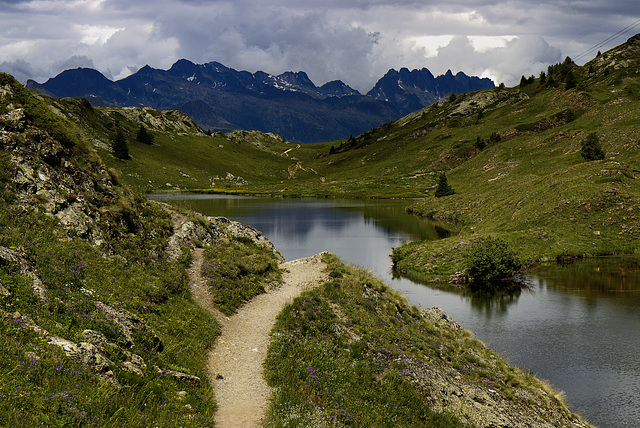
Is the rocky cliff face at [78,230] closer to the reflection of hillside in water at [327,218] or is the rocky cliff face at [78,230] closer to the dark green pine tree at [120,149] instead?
the reflection of hillside in water at [327,218]

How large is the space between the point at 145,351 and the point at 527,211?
238 ft

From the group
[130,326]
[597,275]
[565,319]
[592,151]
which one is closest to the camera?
[130,326]

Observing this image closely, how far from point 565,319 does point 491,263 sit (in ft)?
45.3

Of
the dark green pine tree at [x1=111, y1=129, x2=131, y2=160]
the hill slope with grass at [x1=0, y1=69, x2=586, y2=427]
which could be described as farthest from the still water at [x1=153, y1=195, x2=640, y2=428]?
the dark green pine tree at [x1=111, y1=129, x2=131, y2=160]

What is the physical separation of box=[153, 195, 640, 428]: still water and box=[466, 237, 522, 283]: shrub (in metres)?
3.38

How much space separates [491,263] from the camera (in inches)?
2044

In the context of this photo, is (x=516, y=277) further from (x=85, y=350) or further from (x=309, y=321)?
(x=85, y=350)

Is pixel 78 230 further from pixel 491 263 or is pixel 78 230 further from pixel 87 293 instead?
pixel 491 263

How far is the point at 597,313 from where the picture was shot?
131 feet

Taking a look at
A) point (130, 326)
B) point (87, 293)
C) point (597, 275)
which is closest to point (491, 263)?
point (597, 275)

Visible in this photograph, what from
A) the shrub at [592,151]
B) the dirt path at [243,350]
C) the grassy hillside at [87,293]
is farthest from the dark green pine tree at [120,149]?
the shrub at [592,151]

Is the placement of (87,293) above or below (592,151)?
below

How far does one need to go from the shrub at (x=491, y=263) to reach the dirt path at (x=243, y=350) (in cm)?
2718

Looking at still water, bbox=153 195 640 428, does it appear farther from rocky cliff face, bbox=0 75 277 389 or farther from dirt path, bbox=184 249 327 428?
dirt path, bbox=184 249 327 428
